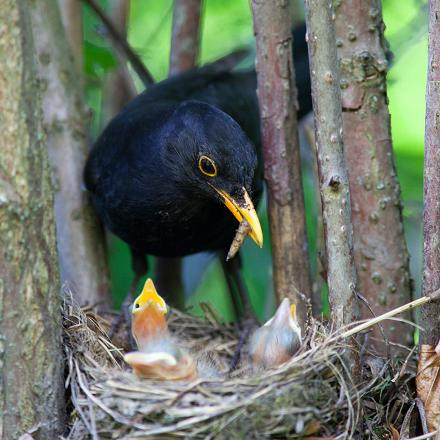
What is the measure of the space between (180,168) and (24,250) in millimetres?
1427

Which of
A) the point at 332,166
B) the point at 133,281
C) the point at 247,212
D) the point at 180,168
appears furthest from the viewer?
the point at 133,281

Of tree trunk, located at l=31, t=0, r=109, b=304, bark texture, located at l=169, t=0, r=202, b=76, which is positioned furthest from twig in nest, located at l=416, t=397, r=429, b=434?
bark texture, located at l=169, t=0, r=202, b=76

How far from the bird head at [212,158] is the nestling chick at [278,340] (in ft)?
1.02

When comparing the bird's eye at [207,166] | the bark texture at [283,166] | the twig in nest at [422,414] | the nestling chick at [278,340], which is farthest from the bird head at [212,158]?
the twig in nest at [422,414]

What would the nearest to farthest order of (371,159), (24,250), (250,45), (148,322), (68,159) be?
(24,250), (148,322), (371,159), (68,159), (250,45)

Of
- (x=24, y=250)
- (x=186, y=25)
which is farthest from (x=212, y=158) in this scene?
(x=186, y=25)

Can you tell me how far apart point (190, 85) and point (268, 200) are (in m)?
1.00

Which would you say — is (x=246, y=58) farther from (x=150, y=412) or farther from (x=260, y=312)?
(x=150, y=412)

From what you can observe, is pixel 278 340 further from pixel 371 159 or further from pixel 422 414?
pixel 371 159

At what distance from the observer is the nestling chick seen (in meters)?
3.24

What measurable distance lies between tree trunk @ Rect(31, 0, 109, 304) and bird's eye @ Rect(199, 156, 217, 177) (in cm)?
99

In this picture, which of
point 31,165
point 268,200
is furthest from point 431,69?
point 31,165

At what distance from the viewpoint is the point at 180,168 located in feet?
13.0

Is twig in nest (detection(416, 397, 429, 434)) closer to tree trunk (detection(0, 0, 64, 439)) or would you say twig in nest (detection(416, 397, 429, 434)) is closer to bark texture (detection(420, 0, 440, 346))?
bark texture (detection(420, 0, 440, 346))
